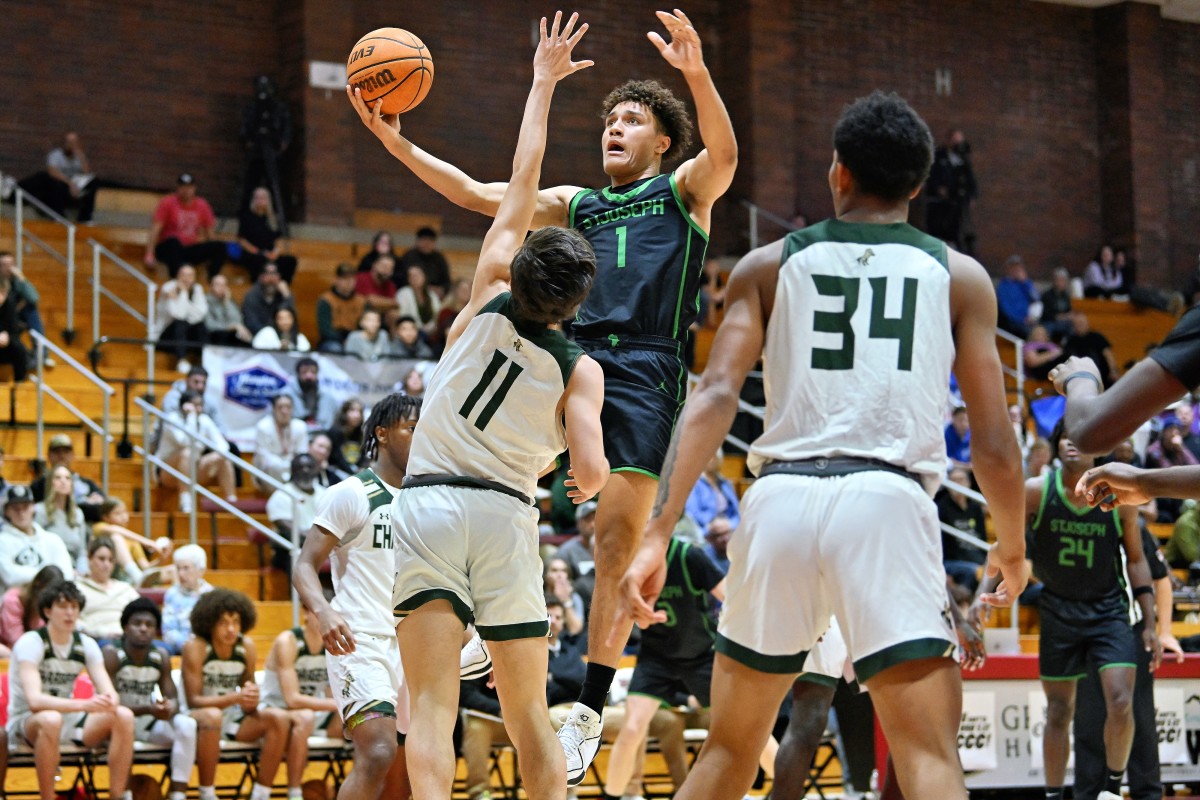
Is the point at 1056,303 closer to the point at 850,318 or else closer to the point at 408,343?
the point at 408,343

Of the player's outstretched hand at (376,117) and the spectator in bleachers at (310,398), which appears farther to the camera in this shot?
the spectator in bleachers at (310,398)

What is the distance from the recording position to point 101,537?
11070 millimetres

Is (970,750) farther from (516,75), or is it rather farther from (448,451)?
(516,75)

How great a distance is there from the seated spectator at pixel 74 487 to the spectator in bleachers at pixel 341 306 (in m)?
4.16

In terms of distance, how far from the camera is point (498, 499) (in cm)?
506

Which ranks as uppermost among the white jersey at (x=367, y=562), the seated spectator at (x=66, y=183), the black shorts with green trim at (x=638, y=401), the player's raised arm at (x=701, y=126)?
the seated spectator at (x=66, y=183)

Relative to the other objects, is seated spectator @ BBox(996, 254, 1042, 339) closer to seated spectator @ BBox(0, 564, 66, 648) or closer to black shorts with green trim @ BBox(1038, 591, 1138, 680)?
black shorts with green trim @ BBox(1038, 591, 1138, 680)

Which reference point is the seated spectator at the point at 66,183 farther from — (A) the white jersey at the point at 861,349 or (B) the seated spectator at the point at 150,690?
(A) the white jersey at the point at 861,349

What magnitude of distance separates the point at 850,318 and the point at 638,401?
179 cm

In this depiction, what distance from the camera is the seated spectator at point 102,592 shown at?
10.8 meters

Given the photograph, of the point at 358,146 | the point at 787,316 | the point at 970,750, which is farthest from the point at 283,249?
the point at 787,316

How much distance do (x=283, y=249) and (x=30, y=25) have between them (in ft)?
13.5

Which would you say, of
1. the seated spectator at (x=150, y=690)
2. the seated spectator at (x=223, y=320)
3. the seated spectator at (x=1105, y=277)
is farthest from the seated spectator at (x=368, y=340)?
the seated spectator at (x=1105, y=277)

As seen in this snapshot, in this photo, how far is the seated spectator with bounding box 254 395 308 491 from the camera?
554 inches
